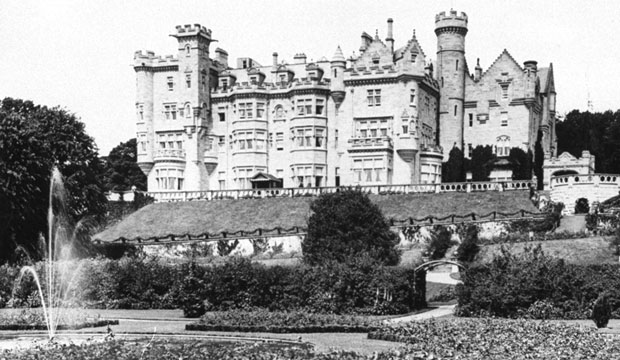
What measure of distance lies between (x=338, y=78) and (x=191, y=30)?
13241mm

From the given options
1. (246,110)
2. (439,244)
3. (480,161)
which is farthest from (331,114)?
(439,244)

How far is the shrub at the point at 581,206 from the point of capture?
4944cm

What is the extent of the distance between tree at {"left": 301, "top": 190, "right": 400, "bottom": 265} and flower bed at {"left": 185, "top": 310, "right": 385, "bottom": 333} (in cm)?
1206

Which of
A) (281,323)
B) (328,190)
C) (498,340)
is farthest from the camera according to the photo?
(328,190)

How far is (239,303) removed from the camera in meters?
28.1

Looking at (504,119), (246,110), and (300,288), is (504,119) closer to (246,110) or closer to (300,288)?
(246,110)

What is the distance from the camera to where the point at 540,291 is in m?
26.4

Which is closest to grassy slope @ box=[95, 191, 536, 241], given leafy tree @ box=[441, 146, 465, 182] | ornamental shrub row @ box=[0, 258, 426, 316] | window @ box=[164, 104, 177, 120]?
leafy tree @ box=[441, 146, 465, 182]

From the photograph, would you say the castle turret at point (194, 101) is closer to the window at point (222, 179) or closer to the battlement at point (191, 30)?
the battlement at point (191, 30)

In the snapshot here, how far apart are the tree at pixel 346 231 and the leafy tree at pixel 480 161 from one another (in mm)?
25813

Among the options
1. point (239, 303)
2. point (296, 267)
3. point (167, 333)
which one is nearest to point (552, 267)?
point (296, 267)

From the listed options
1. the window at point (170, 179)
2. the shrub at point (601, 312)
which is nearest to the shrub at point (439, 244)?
the shrub at point (601, 312)

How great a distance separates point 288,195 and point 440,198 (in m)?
11.6

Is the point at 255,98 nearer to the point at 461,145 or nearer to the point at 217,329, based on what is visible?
the point at 461,145
